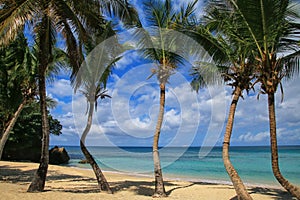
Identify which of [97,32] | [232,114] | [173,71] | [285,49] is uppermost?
[97,32]

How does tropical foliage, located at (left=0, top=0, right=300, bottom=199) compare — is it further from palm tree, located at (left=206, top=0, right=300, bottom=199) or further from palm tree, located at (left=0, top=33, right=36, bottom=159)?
palm tree, located at (left=0, top=33, right=36, bottom=159)

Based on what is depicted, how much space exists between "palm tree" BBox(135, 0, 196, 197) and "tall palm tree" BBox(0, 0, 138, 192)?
904 mm

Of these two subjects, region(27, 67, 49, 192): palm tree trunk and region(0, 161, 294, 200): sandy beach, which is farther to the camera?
region(27, 67, 49, 192): palm tree trunk

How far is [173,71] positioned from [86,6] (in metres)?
3.40

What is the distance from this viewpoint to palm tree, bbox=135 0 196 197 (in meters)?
9.06

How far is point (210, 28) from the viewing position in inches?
381

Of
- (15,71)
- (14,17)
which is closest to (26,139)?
(15,71)

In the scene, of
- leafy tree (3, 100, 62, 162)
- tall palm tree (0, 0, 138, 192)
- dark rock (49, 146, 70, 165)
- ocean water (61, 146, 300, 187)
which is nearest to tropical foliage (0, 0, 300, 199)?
tall palm tree (0, 0, 138, 192)

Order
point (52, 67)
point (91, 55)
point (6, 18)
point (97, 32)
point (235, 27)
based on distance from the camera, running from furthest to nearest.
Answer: point (52, 67) < point (91, 55) < point (97, 32) < point (235, 27) < point (6, 18)

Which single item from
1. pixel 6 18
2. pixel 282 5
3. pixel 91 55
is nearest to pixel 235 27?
pixel 282 5

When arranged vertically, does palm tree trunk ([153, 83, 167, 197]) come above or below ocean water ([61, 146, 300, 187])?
above

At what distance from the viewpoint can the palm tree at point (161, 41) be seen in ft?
29.7

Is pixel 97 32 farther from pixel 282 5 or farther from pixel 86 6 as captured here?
pixel 282 5

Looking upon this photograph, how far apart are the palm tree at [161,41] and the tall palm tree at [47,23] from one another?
904mm
